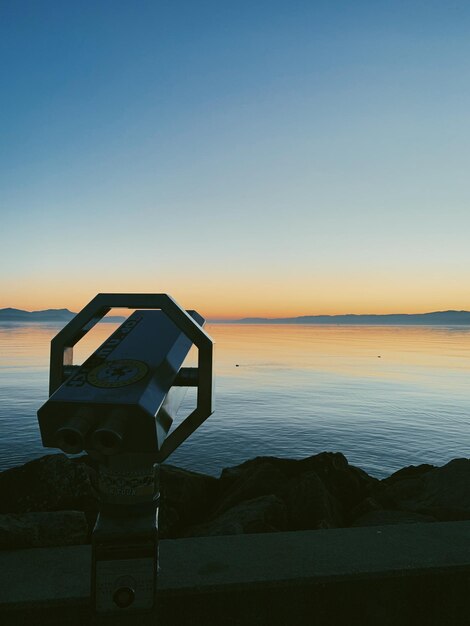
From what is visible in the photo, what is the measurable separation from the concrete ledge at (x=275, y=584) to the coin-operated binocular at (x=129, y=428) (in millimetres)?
859

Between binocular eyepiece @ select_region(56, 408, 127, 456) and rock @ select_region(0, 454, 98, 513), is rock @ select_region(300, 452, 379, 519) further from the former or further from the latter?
binocular eyepiece @ select_region(56, 408, 127, 456)

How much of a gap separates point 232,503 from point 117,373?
209 inches

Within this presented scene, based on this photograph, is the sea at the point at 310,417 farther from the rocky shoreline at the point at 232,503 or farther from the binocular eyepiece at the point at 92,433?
the binocular eyepiece at the point at 92,433

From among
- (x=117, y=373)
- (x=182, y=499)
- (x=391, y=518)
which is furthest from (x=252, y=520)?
(x=117, y=373)

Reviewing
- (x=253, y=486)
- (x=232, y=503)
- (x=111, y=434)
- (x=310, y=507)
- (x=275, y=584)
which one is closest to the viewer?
(x=111, y=434)

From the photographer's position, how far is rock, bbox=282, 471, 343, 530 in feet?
17.7

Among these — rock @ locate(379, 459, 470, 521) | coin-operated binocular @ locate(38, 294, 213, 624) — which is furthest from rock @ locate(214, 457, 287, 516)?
coin-operated binocular @ locate(38, 294, 213, 624)

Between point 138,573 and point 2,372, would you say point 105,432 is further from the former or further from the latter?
point 2,372

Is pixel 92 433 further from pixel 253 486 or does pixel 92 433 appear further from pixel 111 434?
pixel 253 486

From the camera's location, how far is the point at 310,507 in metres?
5.56

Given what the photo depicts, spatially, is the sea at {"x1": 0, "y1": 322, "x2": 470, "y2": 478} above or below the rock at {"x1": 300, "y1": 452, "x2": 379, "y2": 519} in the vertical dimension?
below

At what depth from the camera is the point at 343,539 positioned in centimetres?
363

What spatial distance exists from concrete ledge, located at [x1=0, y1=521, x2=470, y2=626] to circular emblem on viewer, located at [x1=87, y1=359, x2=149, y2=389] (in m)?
1.49

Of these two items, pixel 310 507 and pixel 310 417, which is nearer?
pixel 310 507
